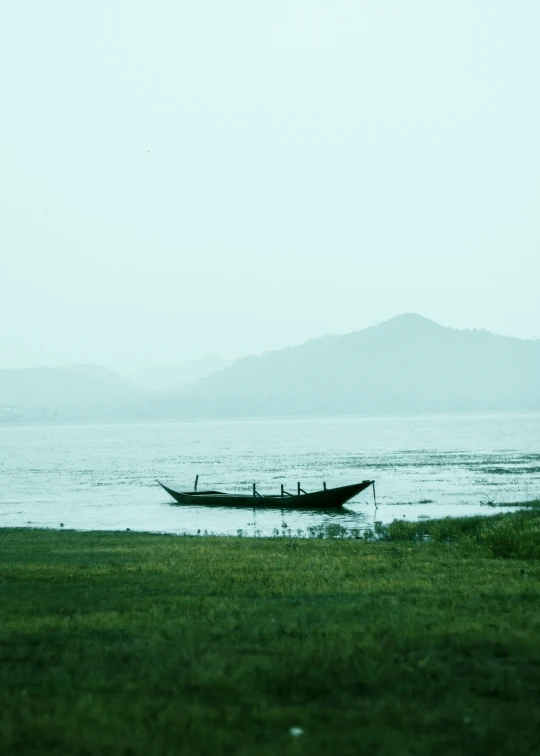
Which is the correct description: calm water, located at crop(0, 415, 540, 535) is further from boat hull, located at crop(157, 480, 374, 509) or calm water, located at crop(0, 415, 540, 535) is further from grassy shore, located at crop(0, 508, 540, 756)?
grassy shore, located at crop(0, 508, 540, 756)

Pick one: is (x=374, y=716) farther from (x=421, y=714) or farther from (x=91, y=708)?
(x=91, y=708)

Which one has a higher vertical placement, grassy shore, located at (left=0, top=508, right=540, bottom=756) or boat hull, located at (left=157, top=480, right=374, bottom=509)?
grassy shore, located at (left=0, top=508, right=540, bottom=756)

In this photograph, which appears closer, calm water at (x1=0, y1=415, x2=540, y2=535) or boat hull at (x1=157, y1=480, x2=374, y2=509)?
calm water at (x1=0, y1=415, x2=540, y2=535)

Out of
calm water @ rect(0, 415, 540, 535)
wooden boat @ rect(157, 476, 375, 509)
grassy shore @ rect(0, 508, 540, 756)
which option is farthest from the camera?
wooden boat @ rect(157, 476, 375, 509)

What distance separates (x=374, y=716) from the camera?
8031mm

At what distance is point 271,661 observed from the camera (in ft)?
33.2

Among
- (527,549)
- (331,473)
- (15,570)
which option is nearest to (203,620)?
(15,570)

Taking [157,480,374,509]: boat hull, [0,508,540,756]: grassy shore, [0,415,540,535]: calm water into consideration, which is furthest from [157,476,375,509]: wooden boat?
[0,508,540,756]: grassy shore

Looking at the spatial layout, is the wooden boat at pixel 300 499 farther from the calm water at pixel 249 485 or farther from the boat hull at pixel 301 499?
the calm water at pixel 249 485

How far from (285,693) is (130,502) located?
5264cm

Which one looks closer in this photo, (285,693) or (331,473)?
(285,693)

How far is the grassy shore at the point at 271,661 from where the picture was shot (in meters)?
7.64

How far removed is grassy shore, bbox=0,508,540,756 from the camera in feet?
25.1

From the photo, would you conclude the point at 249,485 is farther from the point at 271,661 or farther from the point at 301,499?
the point at 271,661
